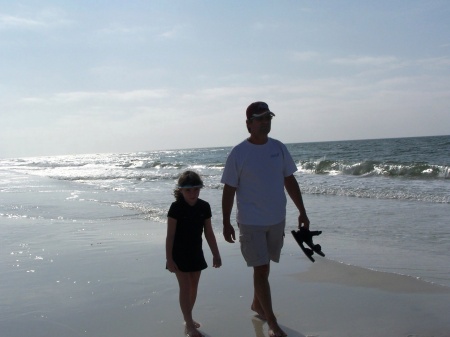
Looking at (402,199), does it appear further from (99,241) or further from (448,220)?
(99,241)

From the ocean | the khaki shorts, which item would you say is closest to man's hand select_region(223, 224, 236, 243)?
the khaki shorts

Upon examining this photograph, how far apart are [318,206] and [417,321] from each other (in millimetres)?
7746

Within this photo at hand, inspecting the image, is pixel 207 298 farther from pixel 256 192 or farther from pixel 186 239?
pixel 256 192

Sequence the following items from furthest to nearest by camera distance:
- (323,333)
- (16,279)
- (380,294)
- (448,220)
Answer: (448,220) → (16,279) → (380,294) → (323,333)

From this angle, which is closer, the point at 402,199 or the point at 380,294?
the point at 380,294

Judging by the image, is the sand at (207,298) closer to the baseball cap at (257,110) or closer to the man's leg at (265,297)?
the man's leg at (265,297)

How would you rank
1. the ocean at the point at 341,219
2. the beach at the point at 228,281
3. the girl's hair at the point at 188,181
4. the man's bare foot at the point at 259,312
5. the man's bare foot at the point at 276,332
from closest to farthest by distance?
the man's bare foot at the point at 276,332 → the girl's hair at the point at 188,181 → the beach at the point at 228,281 → the man's bare foot at the point at 259,312 → the ocean at the point at 341,219

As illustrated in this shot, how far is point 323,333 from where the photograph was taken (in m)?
3.96

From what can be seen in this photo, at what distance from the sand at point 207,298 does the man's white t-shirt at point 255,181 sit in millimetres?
907

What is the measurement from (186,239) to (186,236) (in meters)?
0.02

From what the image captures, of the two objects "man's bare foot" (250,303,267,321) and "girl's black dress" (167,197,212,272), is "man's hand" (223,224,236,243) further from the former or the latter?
"man's bare foot" (250,303,267,321)

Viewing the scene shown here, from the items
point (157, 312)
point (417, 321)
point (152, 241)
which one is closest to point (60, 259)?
point (152, 241)

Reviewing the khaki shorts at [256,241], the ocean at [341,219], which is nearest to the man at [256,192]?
the khaki shorts at [256,241]

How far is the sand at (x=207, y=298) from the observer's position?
4152 mm
